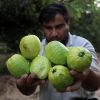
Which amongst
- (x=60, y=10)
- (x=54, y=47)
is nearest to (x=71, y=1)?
(x=60, y=10)

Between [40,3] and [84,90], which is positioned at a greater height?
[84,90]

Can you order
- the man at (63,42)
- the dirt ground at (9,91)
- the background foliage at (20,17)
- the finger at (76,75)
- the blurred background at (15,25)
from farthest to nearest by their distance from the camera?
1. the background foliage at (20,17)
2. the blurred background at (15,25)
3. the dirt ground at (9,91)
4. the man at (63,42)
5. the finger at (76,75)

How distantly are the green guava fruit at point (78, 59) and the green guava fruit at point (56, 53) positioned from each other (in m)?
0.06

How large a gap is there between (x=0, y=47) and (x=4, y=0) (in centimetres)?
201

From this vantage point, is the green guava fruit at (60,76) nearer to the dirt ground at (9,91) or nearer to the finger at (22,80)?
the finger at (22,80)

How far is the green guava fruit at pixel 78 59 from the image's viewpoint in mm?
2515

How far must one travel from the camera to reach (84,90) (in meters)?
3.21

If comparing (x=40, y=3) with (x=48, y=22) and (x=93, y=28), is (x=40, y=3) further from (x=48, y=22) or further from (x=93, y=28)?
(x=93, y=28)

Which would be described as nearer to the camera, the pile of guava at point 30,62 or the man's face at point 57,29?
the pile of guava at point 30,62

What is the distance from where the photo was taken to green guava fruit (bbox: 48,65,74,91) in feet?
8.28

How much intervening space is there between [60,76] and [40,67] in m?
0.16

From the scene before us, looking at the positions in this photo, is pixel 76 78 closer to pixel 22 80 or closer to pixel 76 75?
pixel 76 75

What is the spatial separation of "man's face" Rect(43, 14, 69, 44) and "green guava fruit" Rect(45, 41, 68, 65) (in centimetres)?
39

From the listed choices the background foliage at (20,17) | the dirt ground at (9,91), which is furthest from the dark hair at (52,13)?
the background foliage at (20,17)
